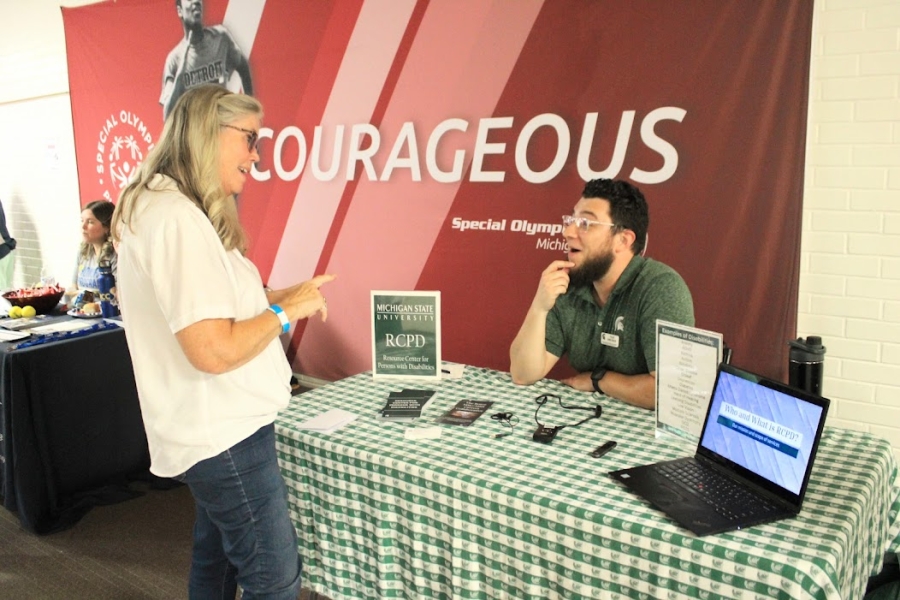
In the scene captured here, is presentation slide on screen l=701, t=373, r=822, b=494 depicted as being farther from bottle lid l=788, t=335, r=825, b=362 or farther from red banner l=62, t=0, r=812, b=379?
red banner l=62, t=0, r=812, b=379

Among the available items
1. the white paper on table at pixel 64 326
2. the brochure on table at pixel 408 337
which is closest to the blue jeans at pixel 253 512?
the brochure on table at pixel 408 337

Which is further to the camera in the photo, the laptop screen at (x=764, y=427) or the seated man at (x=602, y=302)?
the seated man at (x=602, y=302)

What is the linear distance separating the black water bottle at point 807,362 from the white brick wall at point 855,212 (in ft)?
3.17

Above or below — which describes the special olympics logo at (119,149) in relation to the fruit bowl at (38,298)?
above

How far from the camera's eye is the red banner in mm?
2793

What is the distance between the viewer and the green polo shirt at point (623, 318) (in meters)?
2.13

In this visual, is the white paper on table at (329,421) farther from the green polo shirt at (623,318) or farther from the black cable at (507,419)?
the green polo shirt at (623,318)

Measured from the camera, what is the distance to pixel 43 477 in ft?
9.65

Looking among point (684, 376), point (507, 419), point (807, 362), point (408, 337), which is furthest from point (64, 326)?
point (807, 362)

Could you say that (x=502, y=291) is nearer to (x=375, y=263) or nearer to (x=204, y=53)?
(x=375, y=263)

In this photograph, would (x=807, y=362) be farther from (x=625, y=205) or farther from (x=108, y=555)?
(x=108, y=555)

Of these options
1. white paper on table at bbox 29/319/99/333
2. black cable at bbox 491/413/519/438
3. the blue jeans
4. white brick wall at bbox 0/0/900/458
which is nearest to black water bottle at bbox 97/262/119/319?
white paper on table at bbox 29/319/99/333

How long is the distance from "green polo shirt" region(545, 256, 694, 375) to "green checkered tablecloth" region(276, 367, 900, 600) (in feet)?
0.62

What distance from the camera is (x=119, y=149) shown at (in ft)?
17.9
